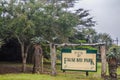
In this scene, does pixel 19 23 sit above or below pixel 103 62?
above

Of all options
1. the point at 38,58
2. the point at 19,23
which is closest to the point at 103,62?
the point at 38,58

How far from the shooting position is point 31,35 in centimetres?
2358

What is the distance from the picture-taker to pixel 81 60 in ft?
59.0

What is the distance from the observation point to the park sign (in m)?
17.9

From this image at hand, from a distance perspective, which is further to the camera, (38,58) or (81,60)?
(38,58)

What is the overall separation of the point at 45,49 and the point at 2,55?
564 centimetres

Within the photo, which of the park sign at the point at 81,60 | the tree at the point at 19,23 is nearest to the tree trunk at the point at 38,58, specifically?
the park sign at the point at 81,60

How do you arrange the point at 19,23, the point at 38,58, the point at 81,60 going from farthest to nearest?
the point at 19,23 < the point at 38,58 < the point at 81,60

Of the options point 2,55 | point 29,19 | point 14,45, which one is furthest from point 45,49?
point 29,19

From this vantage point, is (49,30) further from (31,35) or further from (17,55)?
(17,55)

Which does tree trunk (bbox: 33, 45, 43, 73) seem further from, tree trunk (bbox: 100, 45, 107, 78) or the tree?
tree trunk (bbox: 100, 45, 107, 78)

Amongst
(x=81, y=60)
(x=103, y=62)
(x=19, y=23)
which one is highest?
(x=19, y=23)

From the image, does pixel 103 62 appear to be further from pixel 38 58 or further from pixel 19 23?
pixel 19 23

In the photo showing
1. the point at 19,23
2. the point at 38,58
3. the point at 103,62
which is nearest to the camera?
the point at 103,62
